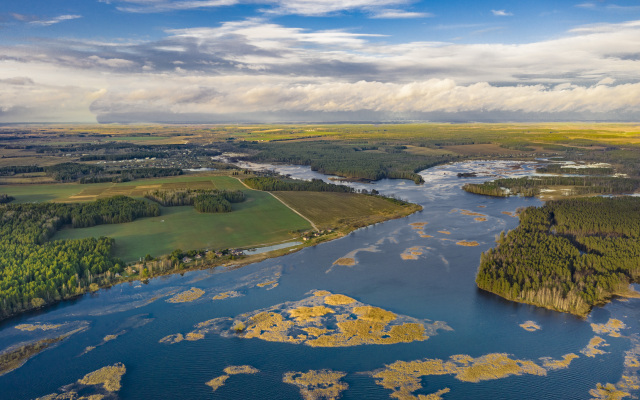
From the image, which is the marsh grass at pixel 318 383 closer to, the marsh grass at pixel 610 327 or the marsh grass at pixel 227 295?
the marsh grass at pixel 227 295

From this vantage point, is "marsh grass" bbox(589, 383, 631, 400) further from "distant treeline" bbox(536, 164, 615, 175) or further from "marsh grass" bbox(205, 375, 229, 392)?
"distant treeline" bbox(536, 164, 615, 175)

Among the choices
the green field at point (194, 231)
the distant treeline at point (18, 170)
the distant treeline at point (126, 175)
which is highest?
the distant treeline at point (18, 170)

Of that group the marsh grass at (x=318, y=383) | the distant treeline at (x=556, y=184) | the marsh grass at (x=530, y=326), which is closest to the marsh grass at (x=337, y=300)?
the marsh grass at (x=318, y=383)

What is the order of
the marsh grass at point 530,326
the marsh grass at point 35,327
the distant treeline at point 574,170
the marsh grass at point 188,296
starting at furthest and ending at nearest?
1. the distant treeline at point 574,170
2. the marsh grass at point 188,296
3. the marsh grass at point 530,326
4. the marsh grass at point 35,327

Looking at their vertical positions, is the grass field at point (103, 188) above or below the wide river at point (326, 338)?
above

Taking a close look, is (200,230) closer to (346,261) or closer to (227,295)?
(227,295)

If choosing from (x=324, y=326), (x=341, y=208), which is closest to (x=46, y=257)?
(x=324, y=326)

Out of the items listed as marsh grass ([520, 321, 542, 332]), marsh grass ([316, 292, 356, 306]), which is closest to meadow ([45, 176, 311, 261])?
marsh grass ([316, 292, 356, 306])

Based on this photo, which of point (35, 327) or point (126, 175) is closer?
point (35, 327)
